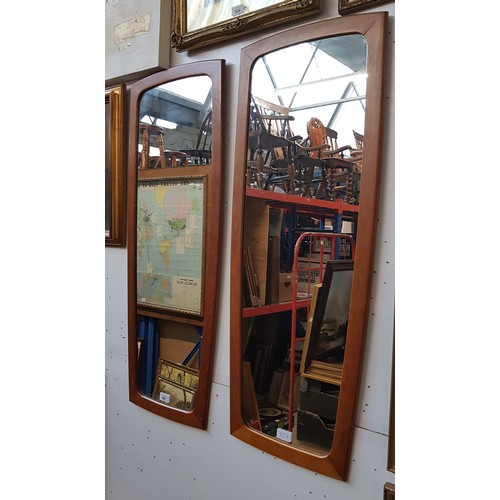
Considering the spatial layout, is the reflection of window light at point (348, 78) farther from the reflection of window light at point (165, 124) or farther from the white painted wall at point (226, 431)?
the reflection of window light at point (165, 124)

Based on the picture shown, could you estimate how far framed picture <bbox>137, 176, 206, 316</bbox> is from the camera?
141 centimetres

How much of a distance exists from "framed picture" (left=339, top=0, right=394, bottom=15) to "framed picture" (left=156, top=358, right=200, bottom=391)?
107cm

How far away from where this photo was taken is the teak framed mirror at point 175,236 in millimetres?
1365

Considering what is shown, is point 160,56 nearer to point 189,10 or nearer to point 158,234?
point 189,10

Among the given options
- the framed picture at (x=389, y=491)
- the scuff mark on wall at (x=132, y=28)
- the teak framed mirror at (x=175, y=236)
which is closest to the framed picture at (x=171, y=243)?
the teak framed mirror at (x=175, y=236)

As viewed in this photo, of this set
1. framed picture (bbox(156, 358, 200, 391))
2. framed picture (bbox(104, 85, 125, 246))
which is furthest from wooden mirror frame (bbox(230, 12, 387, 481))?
framed picture (bbox(104, 85, 125, 246))

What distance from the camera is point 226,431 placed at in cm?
135

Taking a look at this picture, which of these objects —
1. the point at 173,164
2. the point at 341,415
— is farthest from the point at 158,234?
the point at 341,415

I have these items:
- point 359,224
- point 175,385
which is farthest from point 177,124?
point 175,385

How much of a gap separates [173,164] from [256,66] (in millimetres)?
418

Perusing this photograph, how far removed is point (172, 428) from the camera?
59.3 inches

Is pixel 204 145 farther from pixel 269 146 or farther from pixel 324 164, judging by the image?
pixel 324 164

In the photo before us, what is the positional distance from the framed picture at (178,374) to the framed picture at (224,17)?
39.3 inches

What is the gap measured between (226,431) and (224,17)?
1.19m
